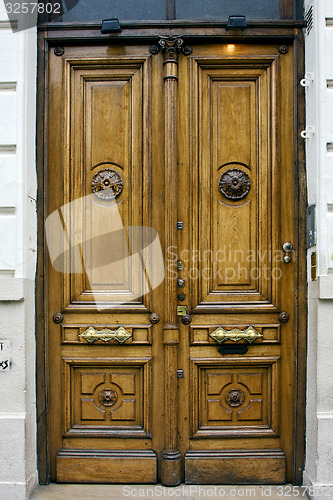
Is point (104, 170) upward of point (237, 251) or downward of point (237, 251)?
upward

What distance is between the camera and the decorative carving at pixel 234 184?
3492mm

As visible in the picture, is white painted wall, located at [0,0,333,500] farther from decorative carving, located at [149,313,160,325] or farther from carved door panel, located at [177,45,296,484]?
decorative carving, located at [149,313,160,325]

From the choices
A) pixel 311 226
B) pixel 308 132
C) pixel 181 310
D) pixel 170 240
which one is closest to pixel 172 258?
pixel 170 240

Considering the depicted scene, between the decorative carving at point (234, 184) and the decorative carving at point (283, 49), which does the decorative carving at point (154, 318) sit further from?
the decorative carving at point (283, 49)

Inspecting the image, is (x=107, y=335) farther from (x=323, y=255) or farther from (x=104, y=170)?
(x=323, y=255)

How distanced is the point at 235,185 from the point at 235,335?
1.12 m

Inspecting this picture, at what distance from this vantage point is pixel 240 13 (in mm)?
3523

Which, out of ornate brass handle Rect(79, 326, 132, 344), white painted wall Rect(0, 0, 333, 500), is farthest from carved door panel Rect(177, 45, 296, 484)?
ornate brass handle Rect(79, 326, 132, 344)

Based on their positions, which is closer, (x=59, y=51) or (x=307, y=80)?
(x=307, y=80)

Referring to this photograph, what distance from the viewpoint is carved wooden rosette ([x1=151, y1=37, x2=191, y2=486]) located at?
3398 millimetres

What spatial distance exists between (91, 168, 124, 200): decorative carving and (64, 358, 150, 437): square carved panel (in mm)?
1259

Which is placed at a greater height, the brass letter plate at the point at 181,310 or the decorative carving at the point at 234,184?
the decorative carving at the point at 234,184

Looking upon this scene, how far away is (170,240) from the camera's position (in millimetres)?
3441

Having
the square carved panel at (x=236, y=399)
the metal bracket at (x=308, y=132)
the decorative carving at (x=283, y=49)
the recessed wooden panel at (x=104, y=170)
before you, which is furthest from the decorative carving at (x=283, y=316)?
the decorative carving at (x=283, y=49)
